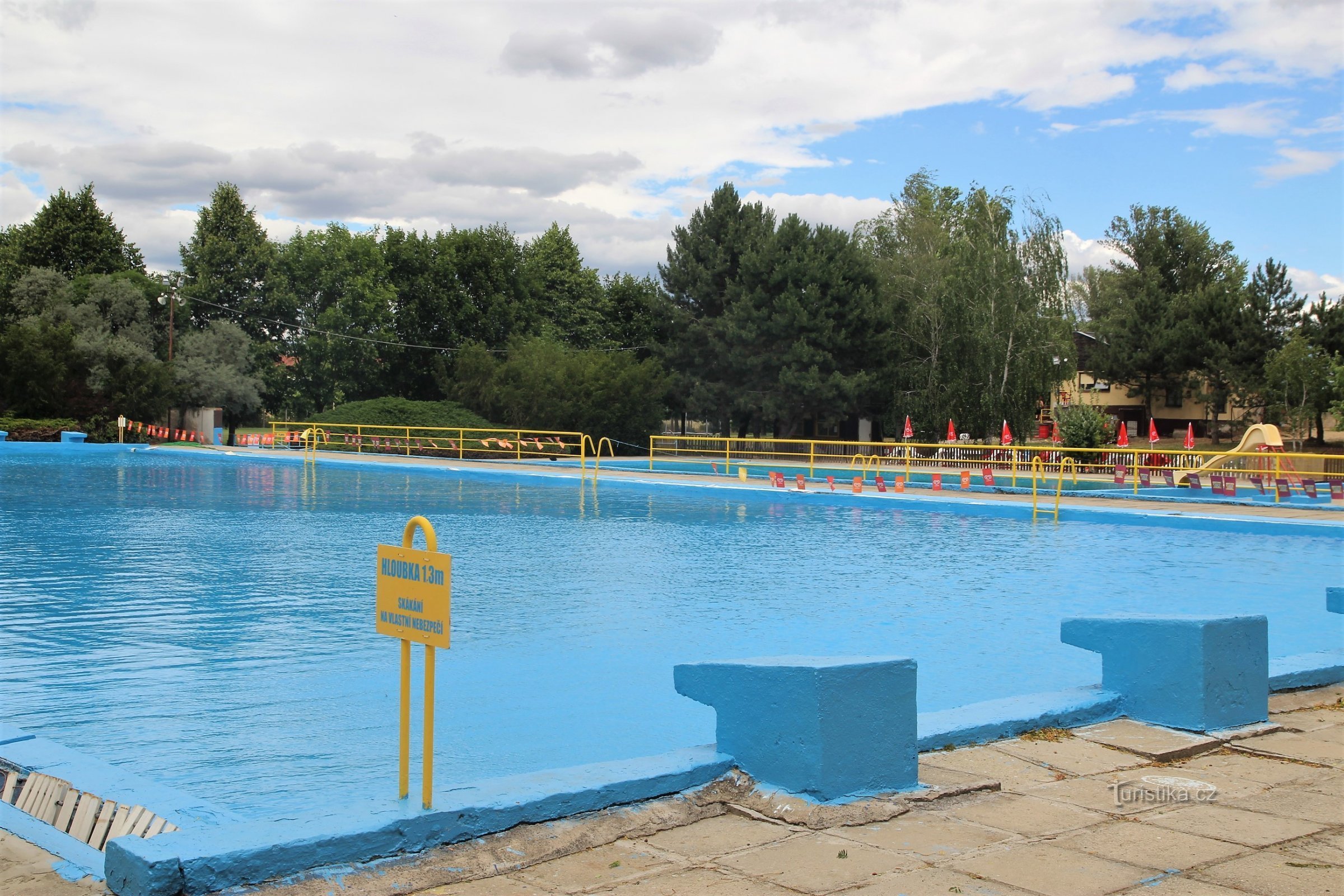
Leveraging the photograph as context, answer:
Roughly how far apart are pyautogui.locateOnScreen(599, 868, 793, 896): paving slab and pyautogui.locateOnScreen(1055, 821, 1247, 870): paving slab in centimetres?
120

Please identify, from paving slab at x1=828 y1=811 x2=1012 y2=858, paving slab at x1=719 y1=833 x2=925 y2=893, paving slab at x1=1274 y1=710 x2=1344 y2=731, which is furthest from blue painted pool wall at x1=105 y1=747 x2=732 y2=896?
paving slab at x1=1274 y1=710 x2=1344 y2=731

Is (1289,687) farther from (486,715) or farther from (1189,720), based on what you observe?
(486,715)

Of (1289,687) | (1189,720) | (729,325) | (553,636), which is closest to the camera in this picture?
(1189,720)

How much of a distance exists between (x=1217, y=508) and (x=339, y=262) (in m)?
49.3

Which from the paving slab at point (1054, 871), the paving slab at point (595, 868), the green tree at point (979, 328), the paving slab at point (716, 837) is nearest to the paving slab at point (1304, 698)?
the paving slab at point (1054, 871)

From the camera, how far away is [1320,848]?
4.20 metres

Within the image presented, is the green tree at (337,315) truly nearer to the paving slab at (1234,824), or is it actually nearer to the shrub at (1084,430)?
the shrub at (1084,430)

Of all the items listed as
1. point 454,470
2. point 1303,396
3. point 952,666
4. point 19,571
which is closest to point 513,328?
point 454,470

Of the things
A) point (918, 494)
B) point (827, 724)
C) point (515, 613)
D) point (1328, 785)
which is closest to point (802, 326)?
point (918, 494)

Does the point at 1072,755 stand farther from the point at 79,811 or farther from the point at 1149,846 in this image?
the point at 79,811

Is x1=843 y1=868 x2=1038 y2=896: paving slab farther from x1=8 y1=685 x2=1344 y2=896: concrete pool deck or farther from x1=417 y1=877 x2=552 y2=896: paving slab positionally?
x1=417 y1=877 x2=552 y2=896: paving slab

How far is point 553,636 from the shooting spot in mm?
10367

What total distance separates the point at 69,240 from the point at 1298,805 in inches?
2819

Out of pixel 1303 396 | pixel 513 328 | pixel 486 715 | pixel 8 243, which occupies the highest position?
pixel 8 243
